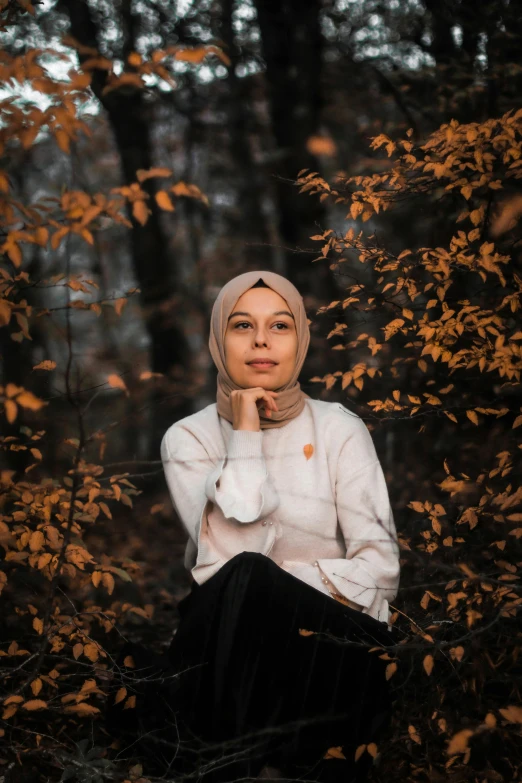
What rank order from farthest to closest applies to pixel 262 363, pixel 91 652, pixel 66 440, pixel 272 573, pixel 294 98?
pixel 294 98 < pixel 66 440 < pixel 262 363 < pixel 91 652 < pixel 272 573

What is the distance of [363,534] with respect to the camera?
292cm

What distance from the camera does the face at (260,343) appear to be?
3068 millimetres

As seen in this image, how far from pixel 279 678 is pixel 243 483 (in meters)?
0.68

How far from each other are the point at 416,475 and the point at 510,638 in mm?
2573

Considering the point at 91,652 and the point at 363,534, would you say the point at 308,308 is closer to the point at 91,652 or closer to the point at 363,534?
the point at 363,534

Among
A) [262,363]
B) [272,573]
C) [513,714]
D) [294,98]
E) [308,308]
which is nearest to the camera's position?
[513,714]

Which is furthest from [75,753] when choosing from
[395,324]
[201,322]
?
[201,322]

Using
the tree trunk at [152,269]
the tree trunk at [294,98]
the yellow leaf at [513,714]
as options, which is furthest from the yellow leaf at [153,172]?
the tree trunk at [152,269]

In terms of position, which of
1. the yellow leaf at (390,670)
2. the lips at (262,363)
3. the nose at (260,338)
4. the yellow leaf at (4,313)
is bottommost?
the yellow leaf at (390,670)

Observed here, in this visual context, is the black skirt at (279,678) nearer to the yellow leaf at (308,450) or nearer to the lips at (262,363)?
the yellow leaf at (308,450)

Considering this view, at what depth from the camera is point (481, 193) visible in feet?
10.7

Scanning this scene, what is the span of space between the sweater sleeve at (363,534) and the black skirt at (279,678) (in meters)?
0.12

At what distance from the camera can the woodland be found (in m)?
2.63

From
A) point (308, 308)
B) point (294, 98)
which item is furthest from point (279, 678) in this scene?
point (294, 98)
